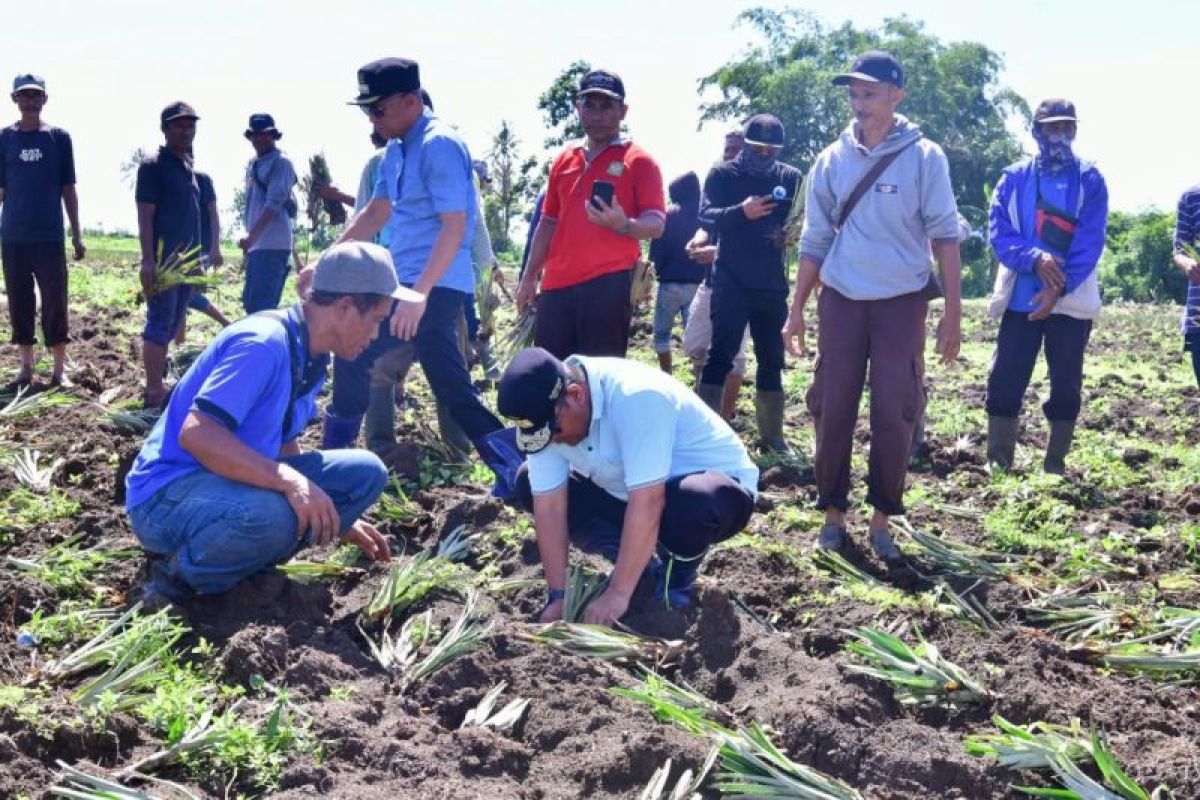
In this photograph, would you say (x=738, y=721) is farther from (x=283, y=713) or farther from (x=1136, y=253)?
(x=1136, y=253)

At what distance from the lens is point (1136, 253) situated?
2872 centimetres

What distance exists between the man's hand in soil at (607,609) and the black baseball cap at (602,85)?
8.64ft

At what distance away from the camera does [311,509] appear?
14.0 ft

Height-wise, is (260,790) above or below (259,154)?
below

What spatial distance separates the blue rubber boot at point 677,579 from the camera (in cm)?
464

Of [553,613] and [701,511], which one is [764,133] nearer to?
[701,511]

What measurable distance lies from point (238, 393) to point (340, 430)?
1.96m

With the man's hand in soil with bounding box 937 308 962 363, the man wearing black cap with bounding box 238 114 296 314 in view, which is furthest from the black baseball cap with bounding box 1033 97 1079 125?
the man wearing black cap with bounding box 238 114 296 314

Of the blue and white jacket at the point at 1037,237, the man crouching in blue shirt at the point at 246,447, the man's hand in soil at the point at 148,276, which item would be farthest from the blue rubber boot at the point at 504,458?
the man's hand in soil at the point at 148,276

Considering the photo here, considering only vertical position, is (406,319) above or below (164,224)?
below

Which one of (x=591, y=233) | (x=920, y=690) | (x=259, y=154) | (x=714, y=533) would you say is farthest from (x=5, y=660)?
(x=259, y=154)

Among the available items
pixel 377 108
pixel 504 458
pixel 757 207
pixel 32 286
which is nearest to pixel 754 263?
pixel 757 207

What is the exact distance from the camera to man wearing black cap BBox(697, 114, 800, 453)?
727 centimetres

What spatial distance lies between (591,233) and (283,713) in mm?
3248
